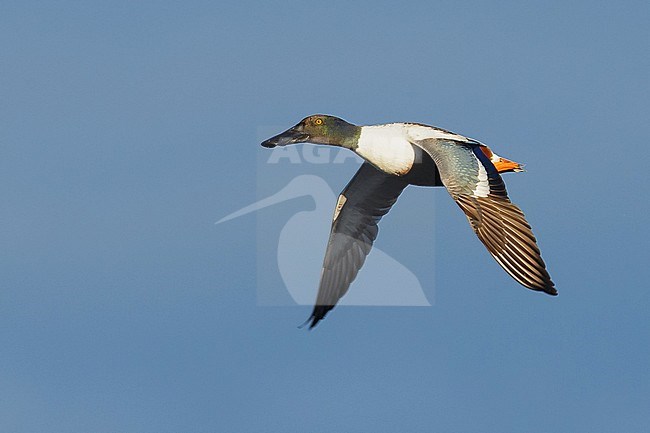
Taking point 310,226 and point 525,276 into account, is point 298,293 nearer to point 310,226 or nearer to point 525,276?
point 310,226

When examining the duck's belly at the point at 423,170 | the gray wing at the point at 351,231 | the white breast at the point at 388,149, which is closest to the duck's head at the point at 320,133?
the white breast at the point at 388,149

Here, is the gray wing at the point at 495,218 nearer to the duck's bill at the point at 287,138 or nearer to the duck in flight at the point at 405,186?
the duck in flight at the point at 405,186

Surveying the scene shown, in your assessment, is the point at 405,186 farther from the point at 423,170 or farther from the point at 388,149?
the point at 388,149

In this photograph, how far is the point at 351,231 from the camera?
2495cm

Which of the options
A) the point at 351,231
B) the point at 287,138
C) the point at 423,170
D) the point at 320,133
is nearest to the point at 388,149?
the point at 423,170

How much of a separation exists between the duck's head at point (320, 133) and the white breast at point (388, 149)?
6.9 inches

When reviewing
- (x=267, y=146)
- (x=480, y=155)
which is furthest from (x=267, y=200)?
(x=480, y=155)

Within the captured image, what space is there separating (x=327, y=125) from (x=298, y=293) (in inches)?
114

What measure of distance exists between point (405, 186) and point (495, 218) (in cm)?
441

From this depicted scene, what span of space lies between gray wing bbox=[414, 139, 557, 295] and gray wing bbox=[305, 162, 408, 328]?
10.4ft

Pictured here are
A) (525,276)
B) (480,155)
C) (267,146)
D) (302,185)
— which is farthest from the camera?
(302,185)

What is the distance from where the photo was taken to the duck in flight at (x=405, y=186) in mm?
20312

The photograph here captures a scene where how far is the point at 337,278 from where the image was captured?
24.8m

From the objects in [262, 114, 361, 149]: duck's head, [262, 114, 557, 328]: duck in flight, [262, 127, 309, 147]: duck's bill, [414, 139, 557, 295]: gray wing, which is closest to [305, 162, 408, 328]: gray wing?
[262, 114, 557, 328]: duck in flight
